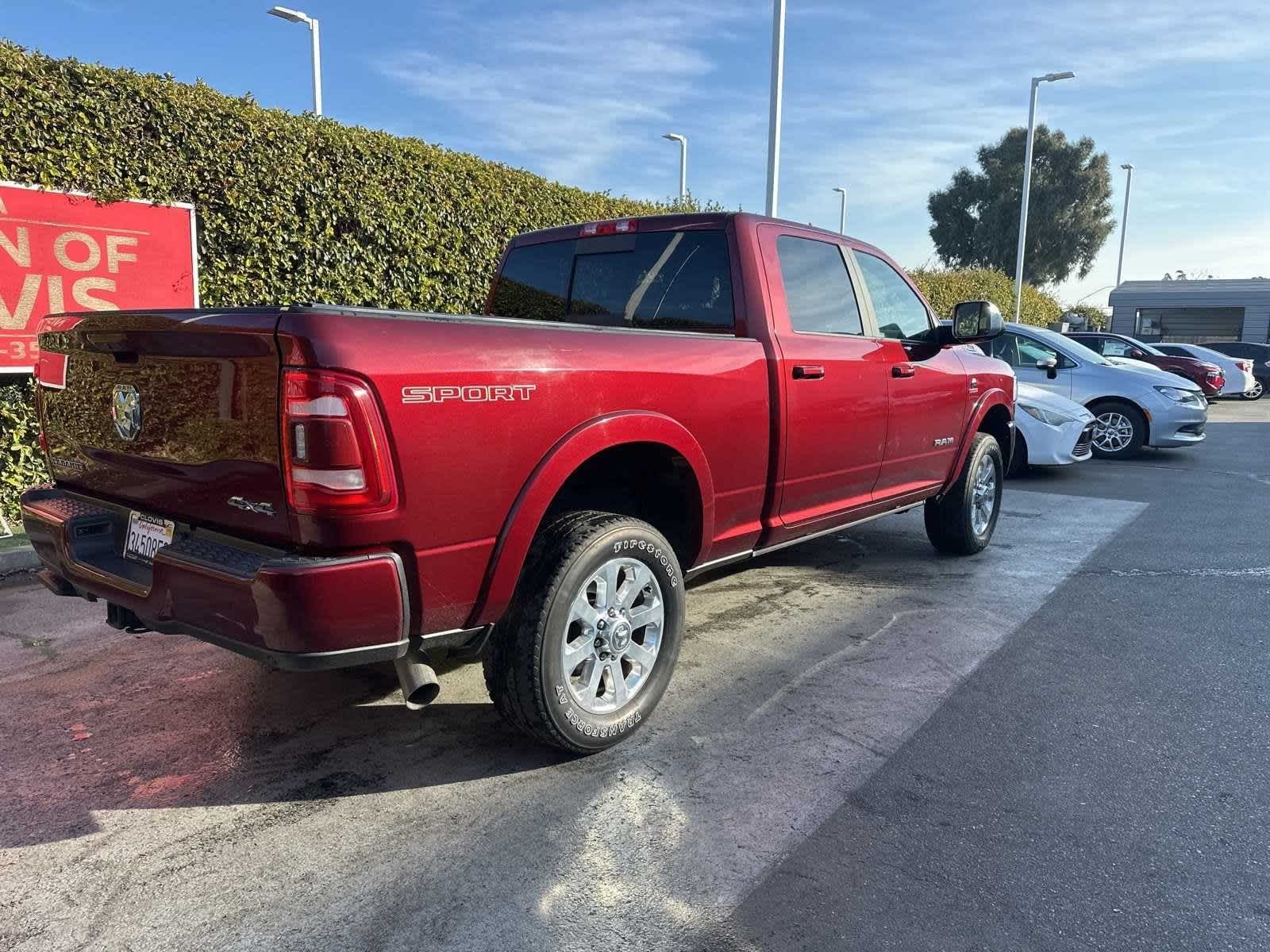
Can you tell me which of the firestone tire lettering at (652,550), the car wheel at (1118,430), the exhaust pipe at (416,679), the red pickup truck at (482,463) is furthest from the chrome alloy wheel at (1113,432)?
the exhaust pipe at (416,679)

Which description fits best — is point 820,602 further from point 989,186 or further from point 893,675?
point 989,186

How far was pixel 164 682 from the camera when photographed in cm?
365

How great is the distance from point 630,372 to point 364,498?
1076 millimetres

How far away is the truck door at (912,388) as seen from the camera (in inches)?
184

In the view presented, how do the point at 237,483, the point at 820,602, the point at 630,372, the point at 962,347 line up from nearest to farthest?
the point at 237,483 < the point at 630,372 < the point at 820,602 < the point at 962,347

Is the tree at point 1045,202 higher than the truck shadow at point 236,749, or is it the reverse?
the tree at point 1045,202

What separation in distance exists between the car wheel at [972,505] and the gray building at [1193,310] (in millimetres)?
38155

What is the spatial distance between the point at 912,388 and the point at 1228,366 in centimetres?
2141

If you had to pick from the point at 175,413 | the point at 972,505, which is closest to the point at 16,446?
the point at 175,413

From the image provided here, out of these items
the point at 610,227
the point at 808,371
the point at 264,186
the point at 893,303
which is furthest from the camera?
the point at 264,186

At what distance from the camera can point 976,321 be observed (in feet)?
15.9

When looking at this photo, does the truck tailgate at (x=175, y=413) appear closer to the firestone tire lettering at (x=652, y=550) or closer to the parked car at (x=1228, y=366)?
the firestone tire lettering at (x=652, y=550)

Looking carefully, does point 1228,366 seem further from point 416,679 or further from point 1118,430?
point 416,679

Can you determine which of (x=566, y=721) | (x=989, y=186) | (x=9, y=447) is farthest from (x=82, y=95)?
(x=989, y=186)
